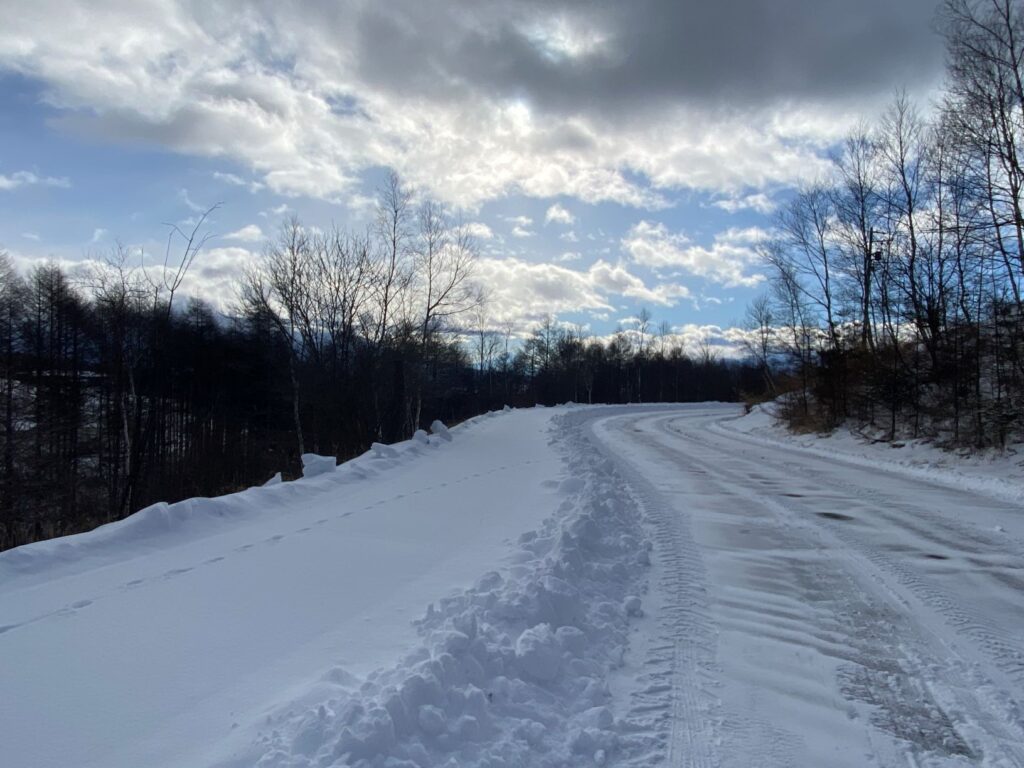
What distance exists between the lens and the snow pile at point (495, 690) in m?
2.88

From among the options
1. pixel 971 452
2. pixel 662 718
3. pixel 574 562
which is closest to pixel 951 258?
pixel 971 452

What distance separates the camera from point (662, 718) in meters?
3.47

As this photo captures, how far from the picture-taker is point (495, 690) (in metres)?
3.55

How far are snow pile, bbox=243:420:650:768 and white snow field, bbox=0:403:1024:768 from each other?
0.05ft

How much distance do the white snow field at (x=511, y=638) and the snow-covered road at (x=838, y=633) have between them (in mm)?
21

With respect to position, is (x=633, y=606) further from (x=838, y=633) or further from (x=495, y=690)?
(x=495, y=690)

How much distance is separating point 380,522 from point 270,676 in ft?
13.8

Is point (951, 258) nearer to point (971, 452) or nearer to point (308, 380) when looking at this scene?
point (971, 452)

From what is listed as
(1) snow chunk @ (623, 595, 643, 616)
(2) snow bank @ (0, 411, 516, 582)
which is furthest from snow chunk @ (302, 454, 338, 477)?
(1) snow chunk @ (623, 595, 643, 616)

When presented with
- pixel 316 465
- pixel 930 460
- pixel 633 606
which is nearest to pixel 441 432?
pixel 316 465

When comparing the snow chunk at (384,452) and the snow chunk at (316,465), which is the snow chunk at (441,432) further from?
the snow chunk at (316,465)

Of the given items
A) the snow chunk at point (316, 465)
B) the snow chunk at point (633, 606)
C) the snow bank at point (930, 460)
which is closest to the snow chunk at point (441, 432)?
the snow chunk at point (316, 465)

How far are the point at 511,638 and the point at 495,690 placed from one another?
2.04 ft

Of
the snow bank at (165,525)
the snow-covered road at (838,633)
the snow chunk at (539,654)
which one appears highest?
the snow bank at (165,525)
